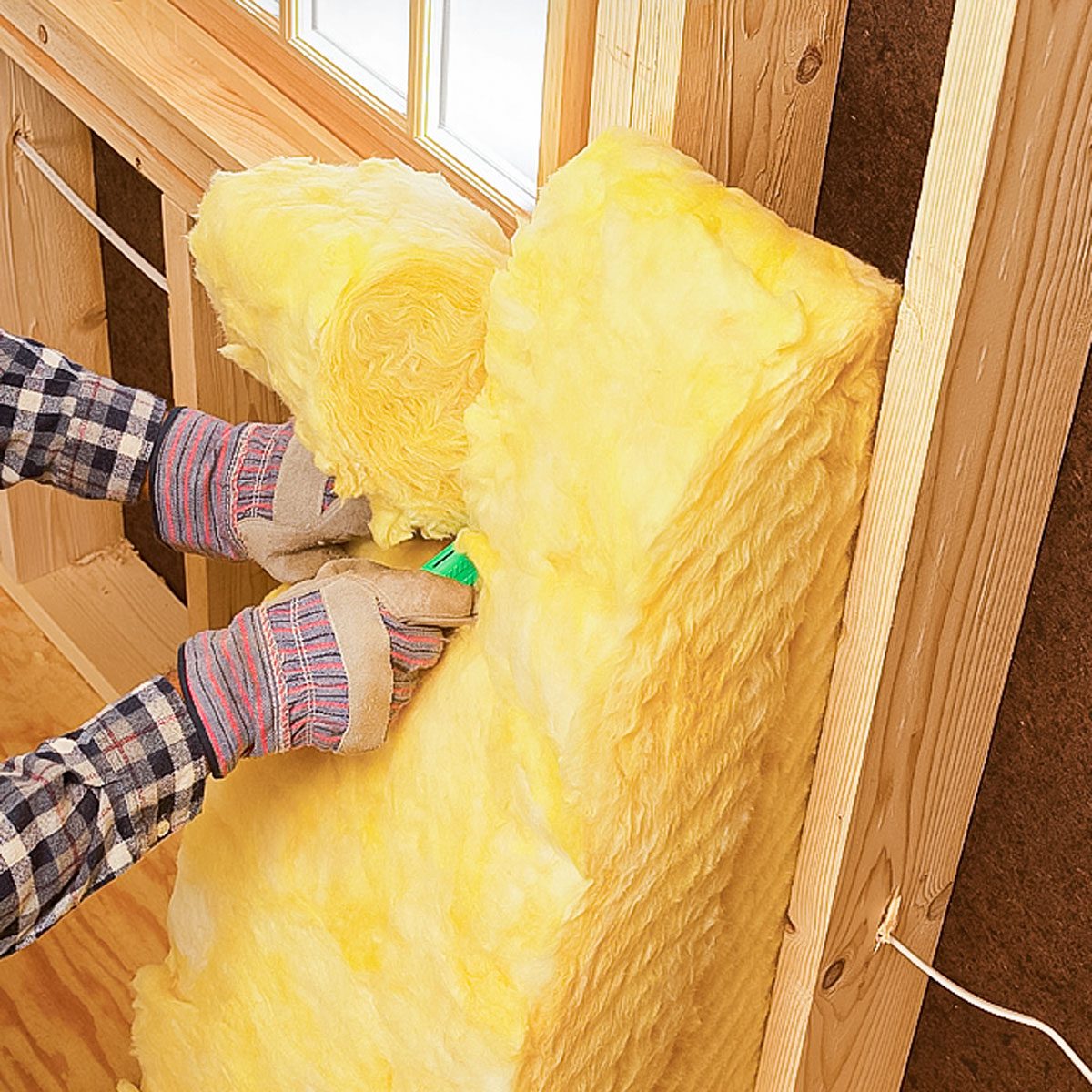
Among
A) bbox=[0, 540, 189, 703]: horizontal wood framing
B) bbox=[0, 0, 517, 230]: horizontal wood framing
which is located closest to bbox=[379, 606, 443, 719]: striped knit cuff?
bbox=[0, 0, 517, 230]: horizontal wood framing

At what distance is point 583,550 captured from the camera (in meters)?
0.85

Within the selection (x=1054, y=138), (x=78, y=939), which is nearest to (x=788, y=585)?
(x=1054, y=138)

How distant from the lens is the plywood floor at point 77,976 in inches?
59.1

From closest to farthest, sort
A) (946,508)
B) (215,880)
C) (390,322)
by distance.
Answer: (946,508), (390,322), (215,880)

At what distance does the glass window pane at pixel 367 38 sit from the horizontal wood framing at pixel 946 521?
2.34 feet

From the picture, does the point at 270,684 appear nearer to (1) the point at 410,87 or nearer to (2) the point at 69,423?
(2) the point at 69,423

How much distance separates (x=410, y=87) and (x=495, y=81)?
7cm

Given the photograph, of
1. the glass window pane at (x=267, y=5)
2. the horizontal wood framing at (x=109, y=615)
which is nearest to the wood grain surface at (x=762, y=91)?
the glass window pane at (x=267, y=5)

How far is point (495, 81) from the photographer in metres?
1.29

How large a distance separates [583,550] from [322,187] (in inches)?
12.8

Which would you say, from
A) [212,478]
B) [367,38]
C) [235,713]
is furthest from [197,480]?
[367,38]

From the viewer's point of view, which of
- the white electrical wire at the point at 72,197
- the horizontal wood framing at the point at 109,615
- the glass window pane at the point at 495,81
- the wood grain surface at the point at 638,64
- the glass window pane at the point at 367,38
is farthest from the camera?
the horizontal wood framing at the point at 109,615

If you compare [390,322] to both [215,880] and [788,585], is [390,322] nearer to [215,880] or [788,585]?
[788,585]

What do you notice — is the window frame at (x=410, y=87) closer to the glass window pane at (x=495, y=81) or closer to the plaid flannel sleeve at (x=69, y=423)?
the glass window pane at (x=495, y=81)
